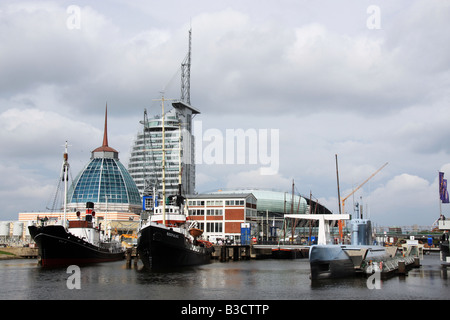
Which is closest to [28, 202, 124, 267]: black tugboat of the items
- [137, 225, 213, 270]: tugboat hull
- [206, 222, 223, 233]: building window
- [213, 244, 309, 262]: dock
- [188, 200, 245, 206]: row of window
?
[137, 225, 213, 270]: tugboat hull

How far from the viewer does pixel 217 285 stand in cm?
5144

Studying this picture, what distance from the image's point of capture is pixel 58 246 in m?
77.2

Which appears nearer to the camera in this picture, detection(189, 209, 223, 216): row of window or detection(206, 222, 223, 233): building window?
detection(206, 222, 223, 233): building window

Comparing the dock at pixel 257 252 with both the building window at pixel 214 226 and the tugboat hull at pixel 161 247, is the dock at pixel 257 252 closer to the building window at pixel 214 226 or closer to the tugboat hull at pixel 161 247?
the building window at pixel 214 226

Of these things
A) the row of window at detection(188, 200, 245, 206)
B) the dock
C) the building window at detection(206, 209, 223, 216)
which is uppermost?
the row of window at detection(188, 200, 245, 206)

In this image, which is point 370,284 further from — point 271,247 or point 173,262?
point 271,247

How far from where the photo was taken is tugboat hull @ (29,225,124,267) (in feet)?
250

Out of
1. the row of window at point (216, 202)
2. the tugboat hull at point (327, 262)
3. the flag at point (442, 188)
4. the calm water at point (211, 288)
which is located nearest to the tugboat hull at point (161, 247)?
the calm water at point (211, 288)

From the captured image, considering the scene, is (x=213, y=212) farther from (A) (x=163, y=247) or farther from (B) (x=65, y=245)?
(A) (x=163, y=247)

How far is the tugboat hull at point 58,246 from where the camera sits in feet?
250

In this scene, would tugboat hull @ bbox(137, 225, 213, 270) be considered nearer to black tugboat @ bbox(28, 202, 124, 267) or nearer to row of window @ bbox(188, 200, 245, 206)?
black tugboat @ bbox(28, 202, 124, 267)

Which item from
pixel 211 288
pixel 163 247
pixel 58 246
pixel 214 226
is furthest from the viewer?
pixel 214 226

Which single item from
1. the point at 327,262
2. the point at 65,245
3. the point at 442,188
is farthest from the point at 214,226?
the point at 327,262
